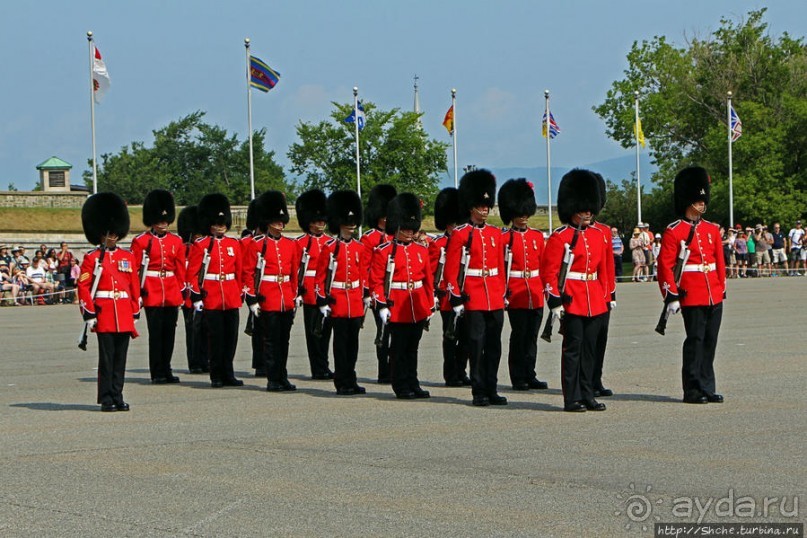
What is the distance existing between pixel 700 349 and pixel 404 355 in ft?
8.88

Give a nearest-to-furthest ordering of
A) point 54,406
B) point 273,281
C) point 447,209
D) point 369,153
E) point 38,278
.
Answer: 1. point 54,406
2. point 273,281
3. point 447,209
4. point 38,278
5. point 369,153

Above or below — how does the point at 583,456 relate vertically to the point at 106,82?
below

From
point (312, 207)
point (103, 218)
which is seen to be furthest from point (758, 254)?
point (103, 218)

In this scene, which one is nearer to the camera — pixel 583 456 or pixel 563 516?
pixel 563 516

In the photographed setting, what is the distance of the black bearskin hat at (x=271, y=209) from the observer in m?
14.8

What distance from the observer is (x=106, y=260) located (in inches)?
500

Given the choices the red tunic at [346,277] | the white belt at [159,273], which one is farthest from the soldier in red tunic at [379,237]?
the white belt at [159,273]

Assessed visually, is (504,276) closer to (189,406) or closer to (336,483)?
(189,406)

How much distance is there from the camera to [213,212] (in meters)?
15.4

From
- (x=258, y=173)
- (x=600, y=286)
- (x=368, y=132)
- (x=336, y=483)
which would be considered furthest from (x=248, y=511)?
(x=258, y=173)

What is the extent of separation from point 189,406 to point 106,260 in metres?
1.52

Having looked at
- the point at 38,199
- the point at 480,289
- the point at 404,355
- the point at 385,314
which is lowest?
the point at 404,355

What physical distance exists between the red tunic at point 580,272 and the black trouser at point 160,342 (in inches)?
190

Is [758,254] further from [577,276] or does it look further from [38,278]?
[577,276]
